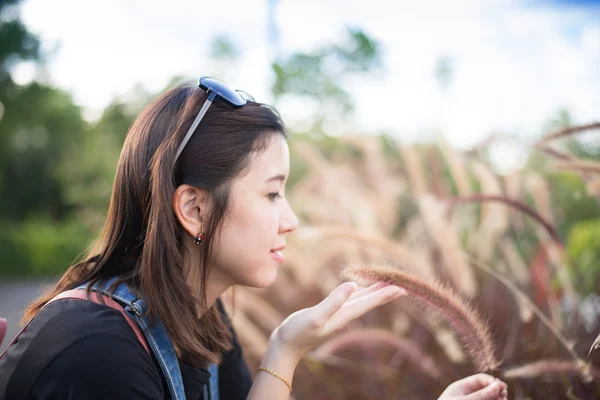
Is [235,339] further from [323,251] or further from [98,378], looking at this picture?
[323,251]

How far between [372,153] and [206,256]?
218 cm

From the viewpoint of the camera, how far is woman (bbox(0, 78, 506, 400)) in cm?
152

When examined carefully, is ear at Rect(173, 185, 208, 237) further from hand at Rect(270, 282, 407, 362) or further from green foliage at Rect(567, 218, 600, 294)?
green foliage at Rect(567, 218, 600, 294)

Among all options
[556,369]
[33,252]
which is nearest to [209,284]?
[556,369]

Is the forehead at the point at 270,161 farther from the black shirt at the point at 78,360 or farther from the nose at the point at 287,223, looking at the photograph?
the black shirt at the point at 78,360

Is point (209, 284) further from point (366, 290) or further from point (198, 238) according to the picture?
point (366, 290)

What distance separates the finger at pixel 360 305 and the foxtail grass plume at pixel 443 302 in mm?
26

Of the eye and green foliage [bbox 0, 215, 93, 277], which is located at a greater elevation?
the eye

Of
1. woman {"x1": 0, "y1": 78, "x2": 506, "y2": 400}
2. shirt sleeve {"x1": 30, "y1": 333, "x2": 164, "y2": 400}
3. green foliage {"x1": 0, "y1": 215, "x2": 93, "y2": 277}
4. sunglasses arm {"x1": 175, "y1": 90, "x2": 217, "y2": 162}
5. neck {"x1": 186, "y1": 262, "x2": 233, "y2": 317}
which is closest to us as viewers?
shirt sleeve {"x1": 30, "y1": 333, "x2": 164, "y2": 400}

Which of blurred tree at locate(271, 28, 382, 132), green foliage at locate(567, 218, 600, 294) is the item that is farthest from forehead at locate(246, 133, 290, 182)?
blurred tree at locate(271, 28, 382, 132)

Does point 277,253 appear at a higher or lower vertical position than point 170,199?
lower

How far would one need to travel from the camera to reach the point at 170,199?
A: 5.25ft

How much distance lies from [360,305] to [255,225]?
14.4 inches

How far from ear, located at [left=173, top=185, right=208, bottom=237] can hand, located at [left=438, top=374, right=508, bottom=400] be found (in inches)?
31.6
